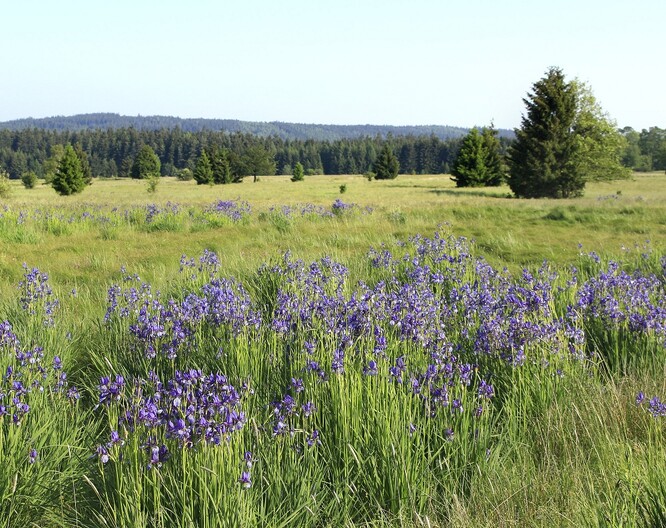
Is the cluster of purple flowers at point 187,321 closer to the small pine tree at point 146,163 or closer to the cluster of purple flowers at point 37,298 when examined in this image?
the cluster of purple flowers at point 37,298

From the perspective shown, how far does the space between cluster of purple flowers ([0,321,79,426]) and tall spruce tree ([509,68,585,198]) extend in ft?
115

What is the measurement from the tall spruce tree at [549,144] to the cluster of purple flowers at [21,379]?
34910 millimetres

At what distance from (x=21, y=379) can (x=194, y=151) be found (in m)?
140

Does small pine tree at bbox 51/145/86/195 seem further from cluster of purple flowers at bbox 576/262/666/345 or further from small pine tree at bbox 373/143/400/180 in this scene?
cluster of purple flowers at bbox 576/262/666/345

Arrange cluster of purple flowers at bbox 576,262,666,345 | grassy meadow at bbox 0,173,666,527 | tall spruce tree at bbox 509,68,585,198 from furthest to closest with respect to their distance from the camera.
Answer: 1. tall spruce tree at bbox 509,68,585,198
2. cluster of purple flowers at bbox 576,262,666,345
3. grassy meadow at bbox 0,173,666,527

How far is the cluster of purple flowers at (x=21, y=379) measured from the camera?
3.22 meters

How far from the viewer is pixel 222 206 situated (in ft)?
64.2

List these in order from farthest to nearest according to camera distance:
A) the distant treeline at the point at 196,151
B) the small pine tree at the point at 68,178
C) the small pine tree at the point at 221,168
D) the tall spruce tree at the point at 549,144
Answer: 1. the distant treeline at the point at 196,151
2. the small pine tree at the point at 221,168
3. the small pine tree at the point at 68,178
4. the tall spruce tree at the point at 549,144

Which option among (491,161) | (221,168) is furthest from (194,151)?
(491,161)

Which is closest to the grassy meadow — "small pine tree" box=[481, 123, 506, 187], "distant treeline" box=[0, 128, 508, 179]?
"small pine tree" box=[481, 123, 506, 187]

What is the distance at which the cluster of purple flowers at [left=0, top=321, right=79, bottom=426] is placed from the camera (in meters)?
3.22

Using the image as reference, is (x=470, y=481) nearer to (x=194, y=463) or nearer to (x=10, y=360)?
(x=194, y=463)

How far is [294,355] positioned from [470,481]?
5.11ft

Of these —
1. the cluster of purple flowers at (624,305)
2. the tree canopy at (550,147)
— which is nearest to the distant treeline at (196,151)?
the tree canopy at (550,147)
